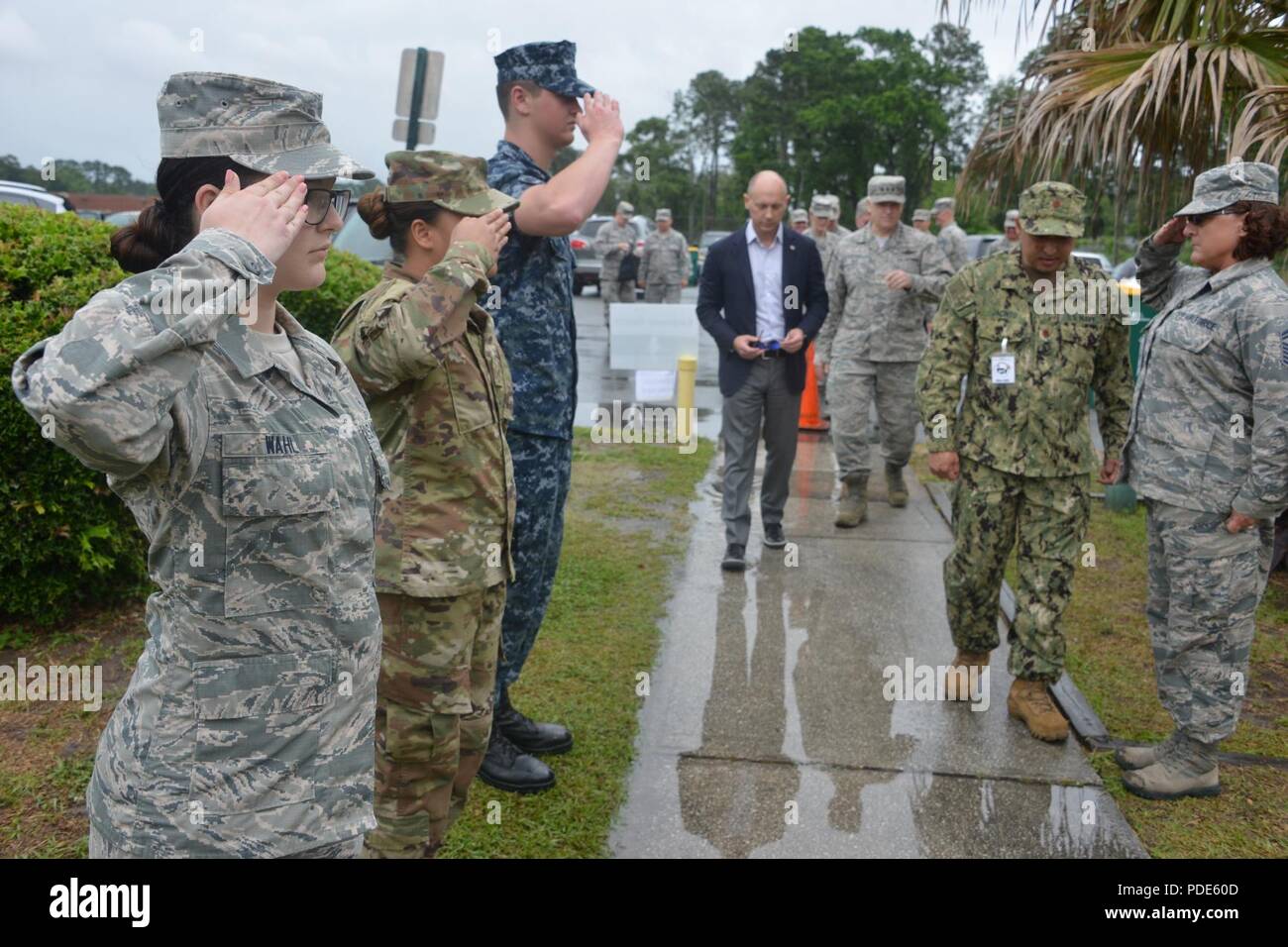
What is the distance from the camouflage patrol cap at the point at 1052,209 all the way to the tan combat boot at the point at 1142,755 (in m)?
1.97

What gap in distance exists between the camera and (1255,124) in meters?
4.66

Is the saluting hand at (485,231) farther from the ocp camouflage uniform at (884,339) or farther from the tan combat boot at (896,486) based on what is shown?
the tan combat boot at (896,486)

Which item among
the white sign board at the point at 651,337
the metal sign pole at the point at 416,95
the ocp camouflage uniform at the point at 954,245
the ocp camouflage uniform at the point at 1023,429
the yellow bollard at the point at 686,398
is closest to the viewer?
the ocp camouflage uniform at the point at 1023,429

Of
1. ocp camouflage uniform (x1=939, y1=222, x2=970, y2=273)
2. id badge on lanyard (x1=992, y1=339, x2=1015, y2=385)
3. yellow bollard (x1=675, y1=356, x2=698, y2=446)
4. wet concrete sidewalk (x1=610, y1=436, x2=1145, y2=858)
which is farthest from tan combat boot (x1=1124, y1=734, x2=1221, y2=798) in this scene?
ocp camouflage uniform (x1=939, y1=222, x2=970, y2=273)

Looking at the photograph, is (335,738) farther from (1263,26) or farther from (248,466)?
(1263,26)

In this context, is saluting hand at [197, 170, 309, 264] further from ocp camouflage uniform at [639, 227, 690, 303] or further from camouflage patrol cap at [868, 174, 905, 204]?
ocp camouflage uniform at [639, 227, 690, 303]

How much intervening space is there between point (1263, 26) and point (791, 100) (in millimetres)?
57648

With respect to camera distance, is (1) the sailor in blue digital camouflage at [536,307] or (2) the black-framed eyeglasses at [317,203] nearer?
(2) the black-framed eyeglasses at [317,203]

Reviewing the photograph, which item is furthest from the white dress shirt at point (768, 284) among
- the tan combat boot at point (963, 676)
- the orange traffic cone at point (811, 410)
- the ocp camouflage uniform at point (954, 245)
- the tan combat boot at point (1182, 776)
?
the ocp camouflage uniform at point (954, 245)

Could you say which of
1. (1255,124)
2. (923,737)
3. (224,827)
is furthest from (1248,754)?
(224,827)

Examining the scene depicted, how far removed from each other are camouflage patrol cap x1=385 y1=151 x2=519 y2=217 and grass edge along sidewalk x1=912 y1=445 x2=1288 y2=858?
2949mm

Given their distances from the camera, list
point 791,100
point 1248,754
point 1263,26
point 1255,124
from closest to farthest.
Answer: point 1248,754, point 1255,124, point 1263,26, point 791,100

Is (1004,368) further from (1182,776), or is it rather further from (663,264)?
(663,264)

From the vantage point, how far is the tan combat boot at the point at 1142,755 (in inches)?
152
